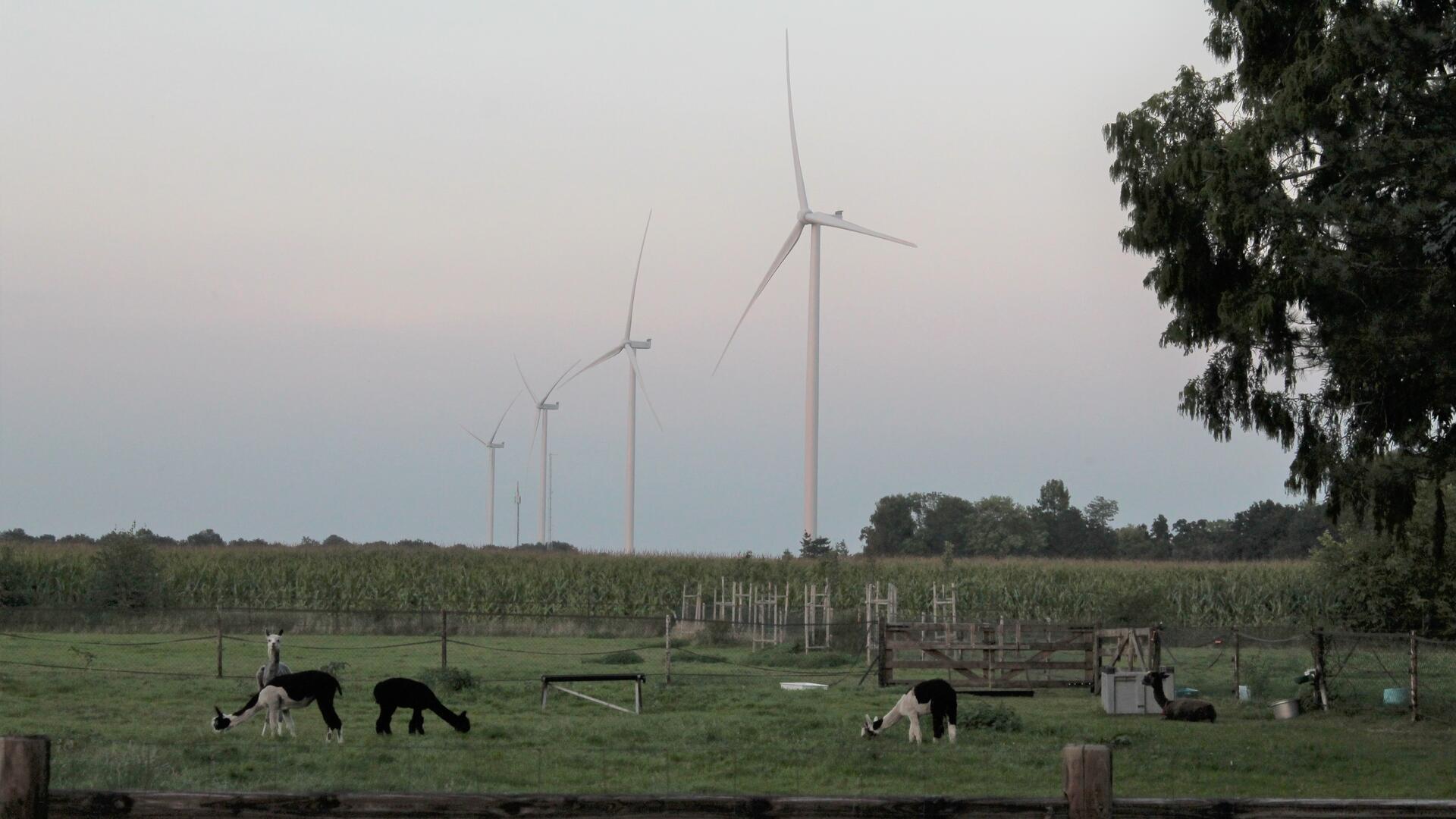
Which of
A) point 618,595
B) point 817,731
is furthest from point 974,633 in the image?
point 618,595

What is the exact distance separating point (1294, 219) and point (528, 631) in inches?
1130

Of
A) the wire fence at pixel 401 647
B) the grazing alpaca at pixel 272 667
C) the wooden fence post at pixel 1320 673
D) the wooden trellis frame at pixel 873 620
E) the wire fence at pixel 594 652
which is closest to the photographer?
the grazing alpaca at pixel 272 667

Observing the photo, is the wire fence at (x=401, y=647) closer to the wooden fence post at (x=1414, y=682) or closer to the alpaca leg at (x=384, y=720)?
the alpaca leg at (x=384, y=720)

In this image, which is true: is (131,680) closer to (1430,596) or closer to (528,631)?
(528,631)

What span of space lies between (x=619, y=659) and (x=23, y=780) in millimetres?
25234

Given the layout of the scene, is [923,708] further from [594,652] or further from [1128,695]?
[594,652]

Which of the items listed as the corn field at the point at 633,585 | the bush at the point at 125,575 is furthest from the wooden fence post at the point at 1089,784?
the bush at the point at 125,575

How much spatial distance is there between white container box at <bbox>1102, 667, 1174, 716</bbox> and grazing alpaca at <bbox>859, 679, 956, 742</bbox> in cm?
588

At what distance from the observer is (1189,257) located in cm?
1845

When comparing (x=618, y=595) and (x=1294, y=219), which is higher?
(x=1294, y=219)

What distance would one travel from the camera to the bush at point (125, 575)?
45.0 metres

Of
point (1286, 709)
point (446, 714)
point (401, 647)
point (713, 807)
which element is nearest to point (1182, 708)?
point (1286, 709)

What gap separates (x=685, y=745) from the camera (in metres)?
15.9

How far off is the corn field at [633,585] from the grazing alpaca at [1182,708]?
83.0 ft
